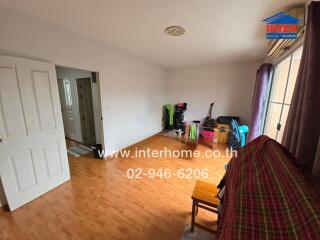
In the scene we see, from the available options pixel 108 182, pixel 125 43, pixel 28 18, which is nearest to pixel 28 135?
pixel 108 182

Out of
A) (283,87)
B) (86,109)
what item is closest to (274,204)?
(283,87)

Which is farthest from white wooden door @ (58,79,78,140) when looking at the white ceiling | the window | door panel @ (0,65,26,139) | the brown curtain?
the window

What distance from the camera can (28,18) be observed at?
1.82 meters

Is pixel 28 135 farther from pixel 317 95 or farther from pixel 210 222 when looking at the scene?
pixel 317 95

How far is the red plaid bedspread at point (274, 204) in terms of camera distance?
0.56 metres

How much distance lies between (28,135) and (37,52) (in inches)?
43.9

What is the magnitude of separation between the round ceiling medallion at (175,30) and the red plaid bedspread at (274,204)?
1.95m

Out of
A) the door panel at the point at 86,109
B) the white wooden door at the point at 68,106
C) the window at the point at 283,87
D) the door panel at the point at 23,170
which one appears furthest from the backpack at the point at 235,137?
the white wooden door at the point at 68,106

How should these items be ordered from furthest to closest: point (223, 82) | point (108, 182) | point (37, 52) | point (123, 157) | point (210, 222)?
point (223, 82) < point (123, 157) < point (108, 182) < point (37, 52) < point (210, 222)

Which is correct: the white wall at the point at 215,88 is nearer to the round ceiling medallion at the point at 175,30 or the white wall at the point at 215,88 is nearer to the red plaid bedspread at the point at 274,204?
the round ceiling medallion at the point at 175,30

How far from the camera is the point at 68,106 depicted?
4.21 meters

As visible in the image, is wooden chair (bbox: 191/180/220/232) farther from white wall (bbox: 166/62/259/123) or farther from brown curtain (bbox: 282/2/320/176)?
white wall (bbox: 166/62/259/123)

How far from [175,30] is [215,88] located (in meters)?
3.03

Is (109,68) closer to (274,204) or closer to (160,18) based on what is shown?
(160,18)
